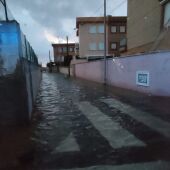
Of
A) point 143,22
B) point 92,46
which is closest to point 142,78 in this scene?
point 143,22

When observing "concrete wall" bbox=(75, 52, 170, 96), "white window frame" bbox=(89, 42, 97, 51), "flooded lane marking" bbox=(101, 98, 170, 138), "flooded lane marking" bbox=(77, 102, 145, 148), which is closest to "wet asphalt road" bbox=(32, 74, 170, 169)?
"flooded lane marking" bbox=(77, 102, 145, 148)

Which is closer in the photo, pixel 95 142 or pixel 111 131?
pixel 95 142

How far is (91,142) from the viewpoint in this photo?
182 inches

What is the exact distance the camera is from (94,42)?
40.4 meters

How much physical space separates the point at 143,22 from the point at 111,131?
16536mm

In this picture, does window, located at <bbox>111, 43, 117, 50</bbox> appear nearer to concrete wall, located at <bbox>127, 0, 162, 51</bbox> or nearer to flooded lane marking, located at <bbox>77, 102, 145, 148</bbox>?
concrete wall, located at <bbox>127, 0, 162, 51</bbox>

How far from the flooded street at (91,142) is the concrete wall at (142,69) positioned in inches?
106

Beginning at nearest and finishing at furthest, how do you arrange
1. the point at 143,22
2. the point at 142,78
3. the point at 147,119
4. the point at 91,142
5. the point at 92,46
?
the point at 91,142 → the point at 147,119 → the point at 142,78 → the point at 143,22 → the point at 92,46

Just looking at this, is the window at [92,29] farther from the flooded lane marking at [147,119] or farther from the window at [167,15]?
the flooded lane marking at [147,119]

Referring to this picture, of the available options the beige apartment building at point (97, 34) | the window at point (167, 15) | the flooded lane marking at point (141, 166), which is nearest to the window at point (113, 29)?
the beige apartment building at point (97, 34)

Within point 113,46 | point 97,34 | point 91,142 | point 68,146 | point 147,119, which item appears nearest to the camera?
point 68,146

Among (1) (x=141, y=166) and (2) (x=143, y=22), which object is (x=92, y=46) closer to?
(2) (x=143, y=22)

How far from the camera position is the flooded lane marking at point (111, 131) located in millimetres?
4548

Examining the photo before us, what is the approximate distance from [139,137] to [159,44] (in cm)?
1125
